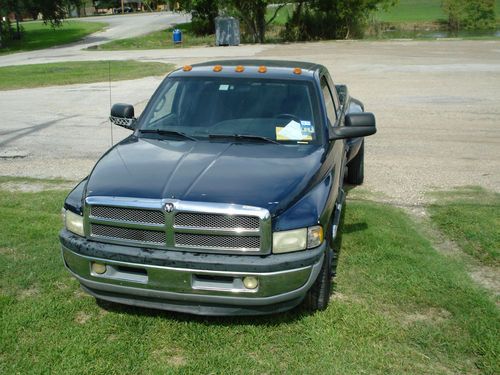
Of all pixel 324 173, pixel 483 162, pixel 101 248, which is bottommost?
pixel 483 162

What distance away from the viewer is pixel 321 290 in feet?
13.5

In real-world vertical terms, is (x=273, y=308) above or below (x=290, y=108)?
below

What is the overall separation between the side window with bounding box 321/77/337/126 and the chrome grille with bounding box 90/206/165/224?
210 cm

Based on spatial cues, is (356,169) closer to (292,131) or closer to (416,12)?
(292,131)

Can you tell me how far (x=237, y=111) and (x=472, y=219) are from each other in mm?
2863

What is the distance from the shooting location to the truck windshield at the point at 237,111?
15.9 ft

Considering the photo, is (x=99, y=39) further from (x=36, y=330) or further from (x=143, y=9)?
(x=143, y=9)

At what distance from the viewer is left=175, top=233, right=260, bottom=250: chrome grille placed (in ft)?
11.9

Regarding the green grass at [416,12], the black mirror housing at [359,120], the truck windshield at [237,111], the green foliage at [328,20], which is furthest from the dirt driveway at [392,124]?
the green grass at [416,12]

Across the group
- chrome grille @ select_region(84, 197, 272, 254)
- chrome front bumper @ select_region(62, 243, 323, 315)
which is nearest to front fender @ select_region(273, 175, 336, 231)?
chrome grille @ select_region(84, 197, 272, 254)

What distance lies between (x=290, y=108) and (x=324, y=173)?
931 millimetres

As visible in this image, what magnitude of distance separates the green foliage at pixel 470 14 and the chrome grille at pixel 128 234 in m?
57.5

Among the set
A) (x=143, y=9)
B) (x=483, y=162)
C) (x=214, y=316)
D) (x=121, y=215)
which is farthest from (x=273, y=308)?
(x=143, y=9)

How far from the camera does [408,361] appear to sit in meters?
3.64
